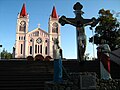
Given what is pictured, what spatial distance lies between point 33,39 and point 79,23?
210 ft

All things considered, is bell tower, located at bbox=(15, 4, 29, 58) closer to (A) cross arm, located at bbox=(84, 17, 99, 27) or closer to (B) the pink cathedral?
(B) the pink cathedral

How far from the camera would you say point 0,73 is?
10.1m

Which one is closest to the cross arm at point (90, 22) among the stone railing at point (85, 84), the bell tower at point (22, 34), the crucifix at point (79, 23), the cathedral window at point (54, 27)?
the crucifix at point (79, 23)

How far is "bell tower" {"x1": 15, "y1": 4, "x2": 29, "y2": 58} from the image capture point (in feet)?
223

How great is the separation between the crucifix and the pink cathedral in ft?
194

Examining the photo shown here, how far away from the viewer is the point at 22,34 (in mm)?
71938

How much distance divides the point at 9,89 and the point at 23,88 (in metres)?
0.56

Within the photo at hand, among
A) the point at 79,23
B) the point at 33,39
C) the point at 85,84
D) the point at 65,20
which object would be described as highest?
the point at 33,39

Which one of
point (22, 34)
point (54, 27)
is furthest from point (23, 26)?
point (54, 27)

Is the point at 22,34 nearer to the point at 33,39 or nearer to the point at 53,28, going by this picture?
the point at 33,39

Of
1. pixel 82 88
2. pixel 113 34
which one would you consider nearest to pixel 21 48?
pixel 113 34

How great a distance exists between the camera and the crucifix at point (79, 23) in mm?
8031

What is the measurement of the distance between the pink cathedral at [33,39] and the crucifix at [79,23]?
194ft

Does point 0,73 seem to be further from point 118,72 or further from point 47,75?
point 118,72
